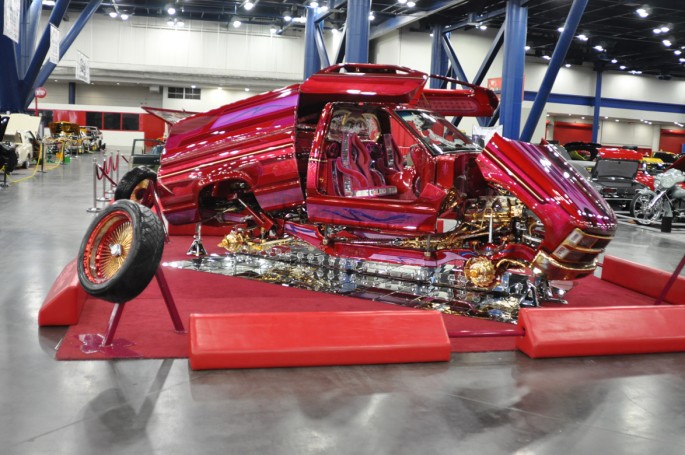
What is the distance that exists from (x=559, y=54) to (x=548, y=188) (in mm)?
11246

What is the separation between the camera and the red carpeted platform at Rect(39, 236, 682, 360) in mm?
4145

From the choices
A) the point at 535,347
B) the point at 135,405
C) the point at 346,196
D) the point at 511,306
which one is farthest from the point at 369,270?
the point at 135,405

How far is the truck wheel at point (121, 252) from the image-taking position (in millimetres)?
3854

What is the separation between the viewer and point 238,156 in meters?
6.01

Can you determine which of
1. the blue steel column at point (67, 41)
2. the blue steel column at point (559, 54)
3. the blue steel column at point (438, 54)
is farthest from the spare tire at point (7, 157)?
the blue steel column at point (438, 54)

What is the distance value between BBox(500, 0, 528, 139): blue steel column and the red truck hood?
12366 mm

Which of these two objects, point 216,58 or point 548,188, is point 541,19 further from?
point 548,188

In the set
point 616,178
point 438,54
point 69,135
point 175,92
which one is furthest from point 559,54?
point 175,92

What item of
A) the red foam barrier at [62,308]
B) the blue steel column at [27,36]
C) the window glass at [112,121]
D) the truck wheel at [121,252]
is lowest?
the red foam barrier at [62,308]

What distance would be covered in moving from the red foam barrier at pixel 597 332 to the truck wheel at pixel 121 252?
248cm

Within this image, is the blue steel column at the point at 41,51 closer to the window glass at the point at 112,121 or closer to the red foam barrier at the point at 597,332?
the red foam barrier at the point at 597,332

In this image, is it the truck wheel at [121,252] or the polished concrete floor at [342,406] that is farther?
the truck wheel at [121,252]

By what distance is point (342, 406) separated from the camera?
338 cm

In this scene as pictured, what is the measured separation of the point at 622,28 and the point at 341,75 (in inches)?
909
